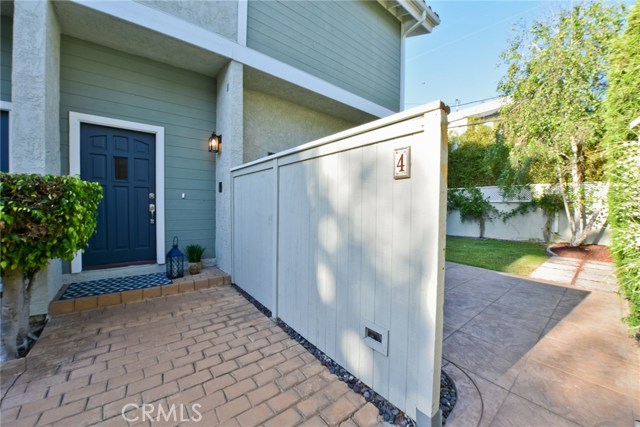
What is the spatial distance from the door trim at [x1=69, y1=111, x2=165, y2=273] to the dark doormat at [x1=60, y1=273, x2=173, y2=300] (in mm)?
271

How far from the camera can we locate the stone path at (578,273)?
388 centimetres

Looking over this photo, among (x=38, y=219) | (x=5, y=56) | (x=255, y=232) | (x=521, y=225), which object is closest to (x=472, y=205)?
(x=521, y=225)

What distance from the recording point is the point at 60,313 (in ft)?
9.41

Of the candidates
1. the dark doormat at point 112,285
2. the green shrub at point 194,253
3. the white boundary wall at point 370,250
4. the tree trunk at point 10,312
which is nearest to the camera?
the white boundary wall at point 370,250

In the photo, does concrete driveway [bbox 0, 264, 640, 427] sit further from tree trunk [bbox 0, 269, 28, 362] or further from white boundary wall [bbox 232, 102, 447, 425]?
white boundary wall [bbox 232, 102, 447, 425]

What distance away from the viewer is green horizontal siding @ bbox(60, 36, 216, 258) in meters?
3.50

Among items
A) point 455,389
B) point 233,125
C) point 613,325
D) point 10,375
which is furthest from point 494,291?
point 10,375

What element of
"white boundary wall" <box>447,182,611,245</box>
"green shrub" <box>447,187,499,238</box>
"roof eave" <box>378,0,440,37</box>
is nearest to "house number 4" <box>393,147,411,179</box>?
"white boundary wall" <box>447,182,611,245</box>

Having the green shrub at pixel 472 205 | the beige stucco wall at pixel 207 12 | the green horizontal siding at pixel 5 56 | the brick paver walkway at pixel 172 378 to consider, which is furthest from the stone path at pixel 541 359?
the green horizontal siding at pixel 5 56

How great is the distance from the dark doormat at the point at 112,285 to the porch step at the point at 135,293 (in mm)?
39

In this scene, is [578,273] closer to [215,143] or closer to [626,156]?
[626,156]

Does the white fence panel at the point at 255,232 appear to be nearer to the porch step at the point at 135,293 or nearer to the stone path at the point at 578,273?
the porch step at the point at 135,293

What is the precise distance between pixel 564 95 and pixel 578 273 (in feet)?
12.1

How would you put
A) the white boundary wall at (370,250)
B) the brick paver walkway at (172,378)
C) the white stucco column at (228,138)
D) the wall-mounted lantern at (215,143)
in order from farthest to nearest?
the wall-mounted lantern at (215,143) → the white stucco column at (228,138) → the brick paver walkway at (172,378) → the white boundary wall at (370,250)
